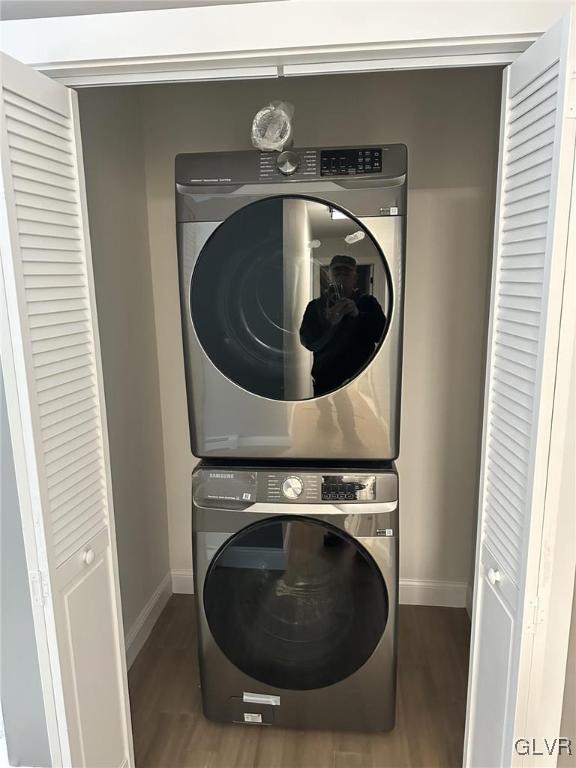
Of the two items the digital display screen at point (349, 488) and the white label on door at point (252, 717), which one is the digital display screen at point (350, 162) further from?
the white label on door at point (252, 717)

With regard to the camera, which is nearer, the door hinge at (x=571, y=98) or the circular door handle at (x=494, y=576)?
the door hinge at (x=571, y=98)

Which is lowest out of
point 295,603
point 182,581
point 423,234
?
point 182,581

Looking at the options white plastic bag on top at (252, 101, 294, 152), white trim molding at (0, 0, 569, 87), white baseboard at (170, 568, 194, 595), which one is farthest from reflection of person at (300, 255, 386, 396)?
white baseboard at (170, 568, 194, 595)

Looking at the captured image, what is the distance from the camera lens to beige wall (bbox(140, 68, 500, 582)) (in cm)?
225

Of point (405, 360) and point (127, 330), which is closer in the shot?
point (127, 330)

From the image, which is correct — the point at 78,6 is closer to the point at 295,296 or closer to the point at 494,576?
the point at 295,296

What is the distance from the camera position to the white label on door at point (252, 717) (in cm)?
191

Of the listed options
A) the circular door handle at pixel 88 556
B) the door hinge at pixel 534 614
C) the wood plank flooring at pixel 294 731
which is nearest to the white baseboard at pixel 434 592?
the wood plank flooring at pixel 294 731

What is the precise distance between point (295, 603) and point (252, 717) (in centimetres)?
44

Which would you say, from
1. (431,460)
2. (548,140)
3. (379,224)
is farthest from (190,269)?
(431,460)

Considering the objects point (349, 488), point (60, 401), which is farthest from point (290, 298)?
point (60, 401)

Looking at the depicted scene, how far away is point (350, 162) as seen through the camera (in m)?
1.61

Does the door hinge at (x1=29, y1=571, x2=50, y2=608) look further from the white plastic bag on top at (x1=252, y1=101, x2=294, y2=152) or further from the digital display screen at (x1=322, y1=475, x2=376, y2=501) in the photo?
the white plastic bag on top at (x1=252, y1=101, x2=294, y2=152)

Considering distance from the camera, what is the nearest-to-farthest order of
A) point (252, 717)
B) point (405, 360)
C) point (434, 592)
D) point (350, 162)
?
point (350, 162) < point (252, 717) < point (405, 360) < point (434, 592)
